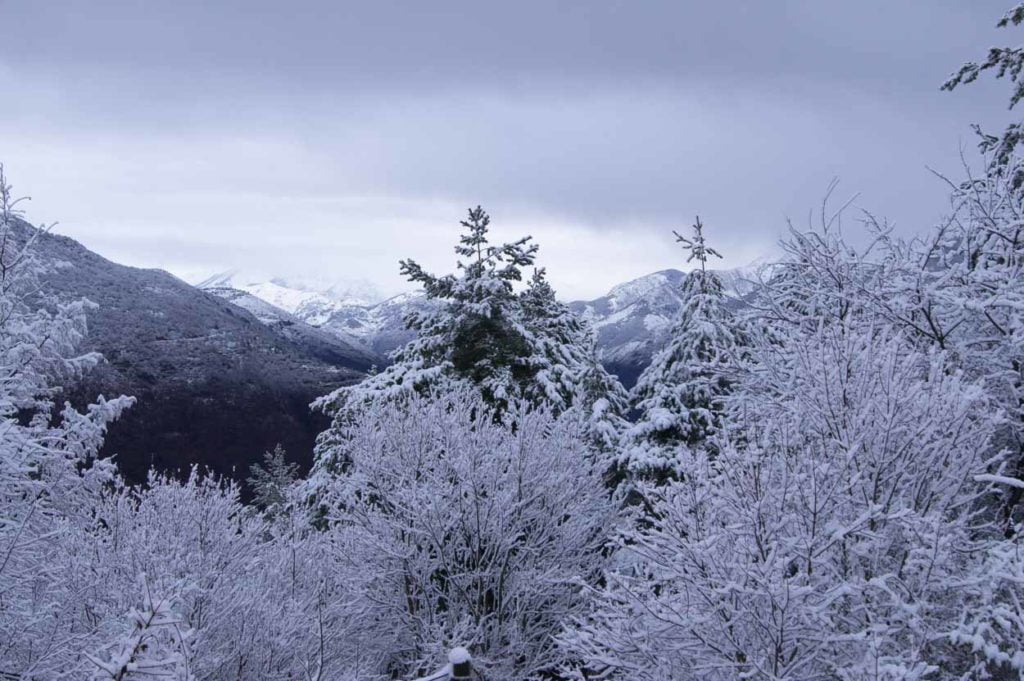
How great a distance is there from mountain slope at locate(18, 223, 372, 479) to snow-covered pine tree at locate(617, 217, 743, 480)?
50.1 metres

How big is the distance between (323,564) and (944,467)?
12.5 metres

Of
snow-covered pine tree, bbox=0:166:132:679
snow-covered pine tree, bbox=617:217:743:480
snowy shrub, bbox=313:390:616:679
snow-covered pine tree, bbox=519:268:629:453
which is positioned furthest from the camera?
snow-covered pine tree, bbox=519:268:629:453

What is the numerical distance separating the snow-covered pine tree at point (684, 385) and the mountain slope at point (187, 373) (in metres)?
50.1

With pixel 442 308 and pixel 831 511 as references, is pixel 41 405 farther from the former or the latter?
pixel 831 511

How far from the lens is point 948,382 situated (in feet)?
23.5

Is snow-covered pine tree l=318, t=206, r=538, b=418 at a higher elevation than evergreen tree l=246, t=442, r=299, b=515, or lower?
higher

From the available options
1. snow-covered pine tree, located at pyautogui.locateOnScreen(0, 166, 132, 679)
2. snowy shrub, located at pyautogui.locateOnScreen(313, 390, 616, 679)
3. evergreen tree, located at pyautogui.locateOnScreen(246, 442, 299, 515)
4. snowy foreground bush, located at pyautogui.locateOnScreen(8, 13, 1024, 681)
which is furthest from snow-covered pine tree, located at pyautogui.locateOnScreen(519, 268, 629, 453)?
evergreen tree, located at pyautogui.locateOnScreen(246, 442, 299, 515)

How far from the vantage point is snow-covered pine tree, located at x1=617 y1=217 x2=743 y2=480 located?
17.8 metres

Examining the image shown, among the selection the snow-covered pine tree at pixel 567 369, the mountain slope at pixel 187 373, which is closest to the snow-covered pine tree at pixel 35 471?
the snow-covered pine tree at pixel 567 369

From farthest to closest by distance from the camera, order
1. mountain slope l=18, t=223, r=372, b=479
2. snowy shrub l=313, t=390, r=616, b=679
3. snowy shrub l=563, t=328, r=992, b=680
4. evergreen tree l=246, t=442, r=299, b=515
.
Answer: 1. mountain slope l=18, t=223, r=372, b=479
2. evergreen tree l=246, t=442, r=299, b=515
3. snowy shrub l=313, t=390, r=616, b=679
4. snowy shrub l=563, t=328, r=992, b=680

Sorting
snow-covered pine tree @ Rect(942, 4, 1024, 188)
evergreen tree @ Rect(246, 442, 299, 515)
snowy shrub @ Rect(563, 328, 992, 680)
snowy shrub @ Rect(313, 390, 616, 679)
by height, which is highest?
snow-covered pine tree @ Rect(942, 4, 1024, 188)

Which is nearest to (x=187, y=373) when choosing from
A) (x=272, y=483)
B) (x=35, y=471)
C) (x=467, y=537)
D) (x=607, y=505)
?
(x=272, y=483)

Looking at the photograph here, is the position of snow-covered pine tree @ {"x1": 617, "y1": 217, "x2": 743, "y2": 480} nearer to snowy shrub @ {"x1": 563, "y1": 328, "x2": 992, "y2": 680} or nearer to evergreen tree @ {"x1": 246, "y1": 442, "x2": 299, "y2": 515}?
snowy shrub @ {"x1": 563, "y1": 328, "x2": 992, "y2": 680}

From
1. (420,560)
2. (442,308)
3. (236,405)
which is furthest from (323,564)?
(236,405)
